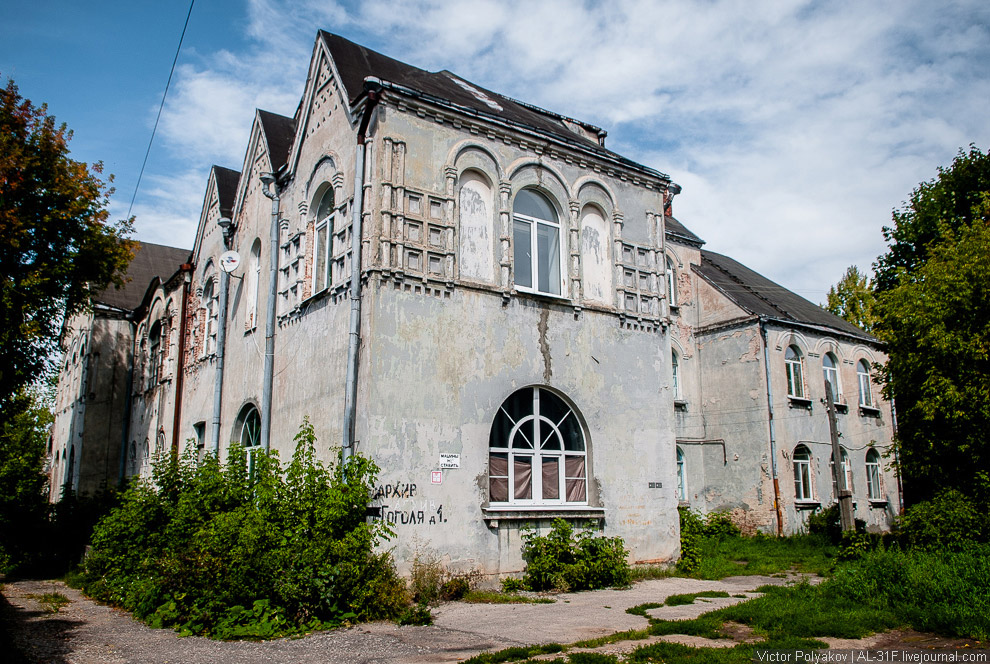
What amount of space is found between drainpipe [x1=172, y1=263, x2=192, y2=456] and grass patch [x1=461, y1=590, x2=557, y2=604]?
37.8 feet

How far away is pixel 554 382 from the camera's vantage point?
13.7m

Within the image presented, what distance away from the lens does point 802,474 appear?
24.5 metres

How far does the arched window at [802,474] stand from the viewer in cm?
2414

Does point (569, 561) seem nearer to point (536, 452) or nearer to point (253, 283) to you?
point (536, 452)

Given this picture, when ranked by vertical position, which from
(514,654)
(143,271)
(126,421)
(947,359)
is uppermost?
(143,271)

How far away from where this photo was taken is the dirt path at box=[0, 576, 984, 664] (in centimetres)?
780

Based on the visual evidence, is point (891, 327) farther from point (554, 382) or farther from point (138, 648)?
point (138, 648)

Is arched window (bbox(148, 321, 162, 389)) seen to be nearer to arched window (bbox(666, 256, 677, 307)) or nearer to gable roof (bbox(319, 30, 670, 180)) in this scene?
gable roof (bbox(319, 30, 670, 180))

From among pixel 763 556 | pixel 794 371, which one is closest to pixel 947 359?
pixel 794 371

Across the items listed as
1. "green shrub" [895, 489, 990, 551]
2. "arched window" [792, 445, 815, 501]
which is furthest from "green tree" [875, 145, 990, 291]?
"green shrub" [895, 489, 990, 551]

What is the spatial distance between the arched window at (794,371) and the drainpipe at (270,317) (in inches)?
670

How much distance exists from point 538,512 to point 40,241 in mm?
14791

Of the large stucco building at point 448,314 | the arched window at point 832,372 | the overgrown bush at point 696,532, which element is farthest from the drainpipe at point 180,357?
the arched window at point 832,372

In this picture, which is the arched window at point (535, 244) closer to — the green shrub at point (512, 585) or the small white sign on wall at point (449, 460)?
the small white sign on wall at point (449, 460)
